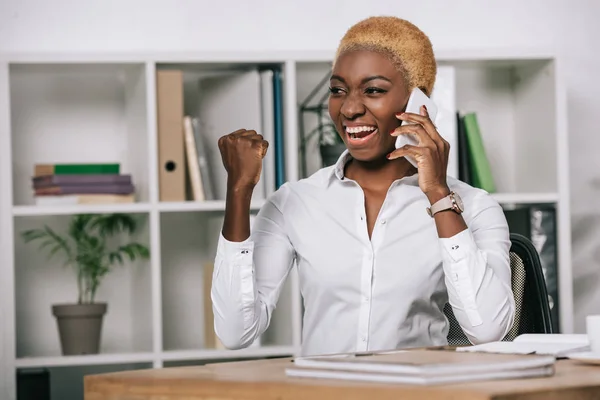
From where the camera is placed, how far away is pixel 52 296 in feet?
10.9

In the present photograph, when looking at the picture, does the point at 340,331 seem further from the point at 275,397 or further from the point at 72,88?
the point at 72,88

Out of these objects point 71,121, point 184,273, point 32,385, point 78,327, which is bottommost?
point 32,385

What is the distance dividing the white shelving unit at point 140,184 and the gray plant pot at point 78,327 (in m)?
0.07

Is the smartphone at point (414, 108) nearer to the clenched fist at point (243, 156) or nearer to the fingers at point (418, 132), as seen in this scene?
the fingers at point (418, 132)

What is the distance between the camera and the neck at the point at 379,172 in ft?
6.55

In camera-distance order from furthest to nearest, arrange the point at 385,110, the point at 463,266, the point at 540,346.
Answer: the point at 385,110
the point at 463,266
the point at 540,346

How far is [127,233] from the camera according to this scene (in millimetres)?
A: 3352

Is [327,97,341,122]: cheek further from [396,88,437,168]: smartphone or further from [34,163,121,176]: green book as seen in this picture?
[34,163,121,176]: green book

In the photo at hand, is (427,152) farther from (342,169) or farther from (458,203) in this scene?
(342,169)

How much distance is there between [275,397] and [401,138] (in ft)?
2.91

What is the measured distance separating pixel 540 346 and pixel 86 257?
2.05 m

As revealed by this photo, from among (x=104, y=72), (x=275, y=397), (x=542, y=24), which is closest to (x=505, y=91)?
(x=542, y=24)

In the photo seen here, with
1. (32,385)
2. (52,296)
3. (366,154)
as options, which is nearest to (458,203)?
(366,154)

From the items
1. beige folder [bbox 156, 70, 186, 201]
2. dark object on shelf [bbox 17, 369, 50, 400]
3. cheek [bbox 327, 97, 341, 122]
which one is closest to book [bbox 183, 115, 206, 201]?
beige folder [bbox 156, 70, 186, 201]
